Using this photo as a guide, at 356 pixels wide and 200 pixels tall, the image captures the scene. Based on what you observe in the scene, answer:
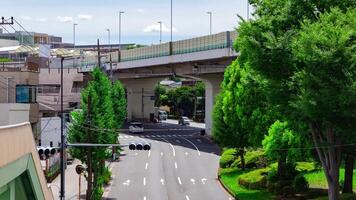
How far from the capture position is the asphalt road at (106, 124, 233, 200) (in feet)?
135

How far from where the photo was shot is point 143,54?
84.9 metres

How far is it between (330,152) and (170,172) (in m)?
25.8

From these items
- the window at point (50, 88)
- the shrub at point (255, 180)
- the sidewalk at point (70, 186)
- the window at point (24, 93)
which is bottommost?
the sidewalk at point (70, 186)

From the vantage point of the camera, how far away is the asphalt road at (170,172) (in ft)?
135

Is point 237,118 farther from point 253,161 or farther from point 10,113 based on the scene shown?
point 10,113

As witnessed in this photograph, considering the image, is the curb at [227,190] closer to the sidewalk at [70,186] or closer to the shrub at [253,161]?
the shrub at [253,161]

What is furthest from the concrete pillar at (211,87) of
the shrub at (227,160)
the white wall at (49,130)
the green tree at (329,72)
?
the green tree at (329,72)

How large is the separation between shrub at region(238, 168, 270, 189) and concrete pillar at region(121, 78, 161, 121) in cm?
6259

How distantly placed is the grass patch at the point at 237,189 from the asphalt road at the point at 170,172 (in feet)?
2.18

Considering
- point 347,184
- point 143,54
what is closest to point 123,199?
point 347,184

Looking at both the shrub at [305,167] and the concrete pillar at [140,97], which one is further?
the concrete pillar at [140,97]

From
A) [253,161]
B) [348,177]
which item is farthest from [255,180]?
[253,161]

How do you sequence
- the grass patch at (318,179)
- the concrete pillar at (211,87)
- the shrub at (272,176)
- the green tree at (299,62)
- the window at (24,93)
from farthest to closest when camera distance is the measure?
the concrete pillar at (211,87) → the window at (24,93) → the shrub at (272,176) → the grass patch at (318,179) → the green tree at (299,62)

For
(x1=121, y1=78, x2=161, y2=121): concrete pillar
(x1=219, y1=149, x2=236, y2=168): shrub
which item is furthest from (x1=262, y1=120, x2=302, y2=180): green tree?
(x1=121, y1=78, x2=161, y2=121): concrete pillar
